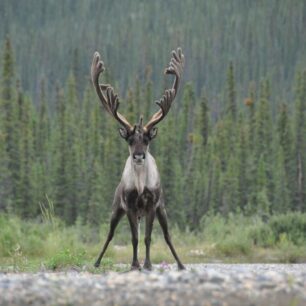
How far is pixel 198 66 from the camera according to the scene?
654ft

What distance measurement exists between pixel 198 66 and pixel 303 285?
192099 millimetres

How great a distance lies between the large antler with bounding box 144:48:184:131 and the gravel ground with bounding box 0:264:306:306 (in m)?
6.29

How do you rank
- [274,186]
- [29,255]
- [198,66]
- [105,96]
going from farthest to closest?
1. [198,66]
2. [274,186]
3. [29,255]
4. [105,96]

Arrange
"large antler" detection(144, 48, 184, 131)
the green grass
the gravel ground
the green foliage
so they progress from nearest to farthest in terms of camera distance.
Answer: the gravel ground, "large antler" detection(144, 48, 184, 131), the green foliage, the green grass

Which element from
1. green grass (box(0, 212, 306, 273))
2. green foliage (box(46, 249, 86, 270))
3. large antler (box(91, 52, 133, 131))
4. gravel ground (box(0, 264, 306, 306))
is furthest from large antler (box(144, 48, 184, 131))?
green grass (box(0, 212, 306, 273))

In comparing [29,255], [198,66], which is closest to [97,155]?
[29,255]

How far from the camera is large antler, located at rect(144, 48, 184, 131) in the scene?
591 inches

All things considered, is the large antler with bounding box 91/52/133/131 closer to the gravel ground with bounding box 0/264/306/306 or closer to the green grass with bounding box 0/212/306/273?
the gravel ground with bounding box 0/264/306/306

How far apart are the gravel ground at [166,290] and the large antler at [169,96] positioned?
6294mm

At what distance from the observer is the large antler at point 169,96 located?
591 inches

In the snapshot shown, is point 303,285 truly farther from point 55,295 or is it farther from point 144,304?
point 55,295

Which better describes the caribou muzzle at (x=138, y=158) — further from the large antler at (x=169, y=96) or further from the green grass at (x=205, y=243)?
the green grass at (x=205, y=243)

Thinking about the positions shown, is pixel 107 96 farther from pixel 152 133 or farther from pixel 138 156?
pixel 138 156

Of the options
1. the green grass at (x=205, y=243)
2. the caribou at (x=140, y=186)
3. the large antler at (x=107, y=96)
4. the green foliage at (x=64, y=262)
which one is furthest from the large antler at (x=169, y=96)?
the green grass at (x=205, y=243)
